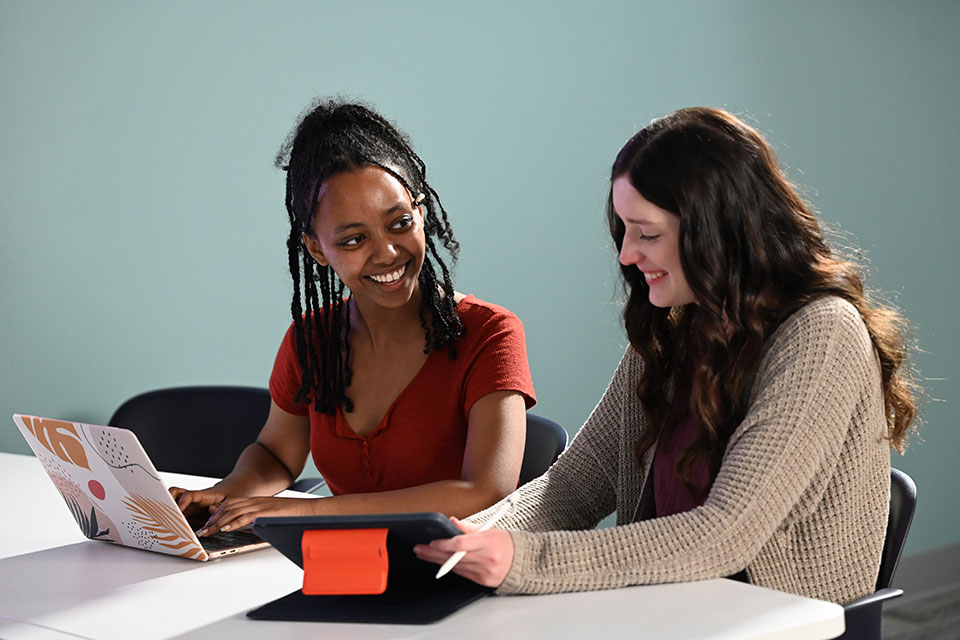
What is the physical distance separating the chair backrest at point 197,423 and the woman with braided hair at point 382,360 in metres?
0.45

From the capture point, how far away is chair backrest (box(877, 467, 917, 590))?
151cm

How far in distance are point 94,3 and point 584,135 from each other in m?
1.48

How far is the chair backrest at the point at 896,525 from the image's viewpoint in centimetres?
151

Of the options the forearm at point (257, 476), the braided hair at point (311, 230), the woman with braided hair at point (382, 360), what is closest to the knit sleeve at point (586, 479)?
the woman with braided hair at point (382, 360)

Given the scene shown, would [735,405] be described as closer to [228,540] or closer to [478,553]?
[478,553]

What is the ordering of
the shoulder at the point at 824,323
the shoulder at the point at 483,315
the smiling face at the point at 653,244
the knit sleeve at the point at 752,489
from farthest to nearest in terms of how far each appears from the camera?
the shoulder at the point at 483,315
the smiling face at the point at 653,244
the shoulder at the point at 824,323
the knit sleeve at the point at 752,489

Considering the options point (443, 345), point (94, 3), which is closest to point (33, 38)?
point (94, 3)

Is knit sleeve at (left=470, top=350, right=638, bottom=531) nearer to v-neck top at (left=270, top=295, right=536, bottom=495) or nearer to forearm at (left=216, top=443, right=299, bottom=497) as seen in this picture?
v-neck top at (left=270, top=295, right=536, bottom=495)

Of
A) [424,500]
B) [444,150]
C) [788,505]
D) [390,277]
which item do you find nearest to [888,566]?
[788,505]

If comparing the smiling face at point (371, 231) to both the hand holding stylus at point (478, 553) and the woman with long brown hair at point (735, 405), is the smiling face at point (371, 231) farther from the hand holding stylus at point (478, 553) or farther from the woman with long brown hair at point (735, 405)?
the hand holding stylus at point (478, 553)

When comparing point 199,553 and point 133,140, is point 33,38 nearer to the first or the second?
point 133,140

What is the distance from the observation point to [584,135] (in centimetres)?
329

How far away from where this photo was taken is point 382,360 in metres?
1.97

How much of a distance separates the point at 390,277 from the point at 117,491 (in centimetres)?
62
